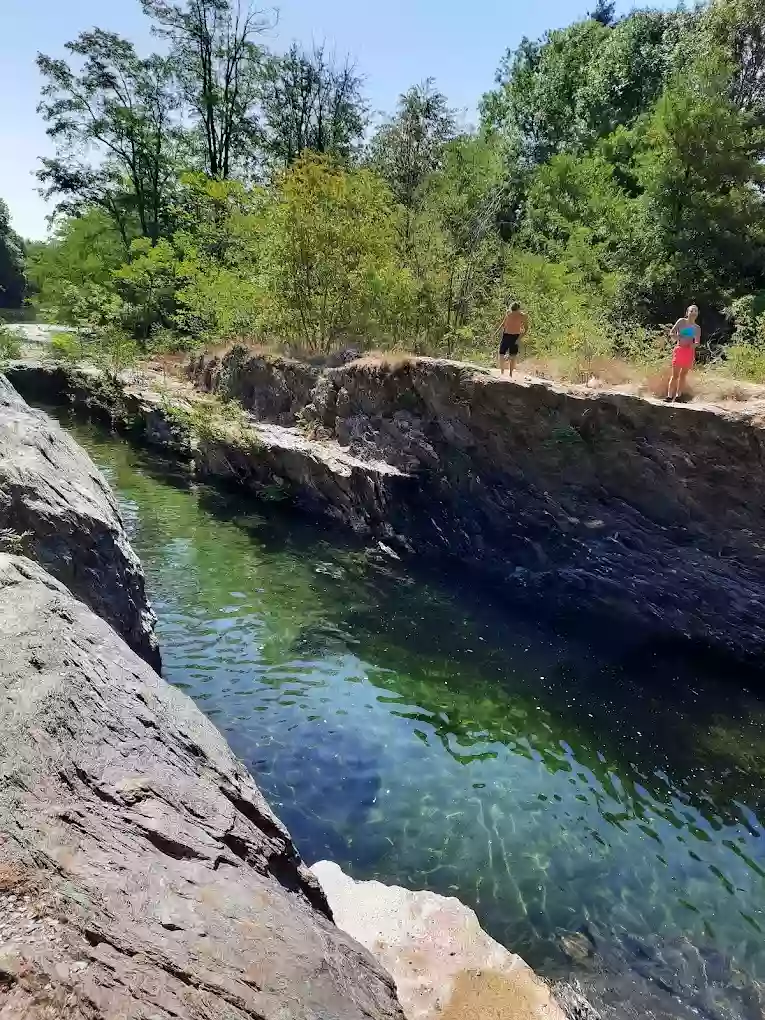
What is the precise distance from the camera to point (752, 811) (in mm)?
6836

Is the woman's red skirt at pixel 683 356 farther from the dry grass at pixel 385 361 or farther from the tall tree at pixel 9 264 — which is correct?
the tall tree at pixel 9 264

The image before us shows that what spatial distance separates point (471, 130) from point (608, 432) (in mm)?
17062

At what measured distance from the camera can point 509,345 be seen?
1261 cm

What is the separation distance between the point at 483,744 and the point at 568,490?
5.80 meters

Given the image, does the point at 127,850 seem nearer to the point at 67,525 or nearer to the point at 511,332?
the point at 67,525

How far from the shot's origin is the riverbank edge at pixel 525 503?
10.6m

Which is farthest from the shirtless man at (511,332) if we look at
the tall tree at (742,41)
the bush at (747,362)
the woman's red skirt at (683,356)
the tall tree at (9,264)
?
the tall tree at (9,264)

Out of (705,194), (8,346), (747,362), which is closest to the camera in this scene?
(747,362)

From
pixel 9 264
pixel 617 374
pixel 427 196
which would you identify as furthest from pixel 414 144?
pixel 9 264

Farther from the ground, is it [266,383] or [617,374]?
[617,374]

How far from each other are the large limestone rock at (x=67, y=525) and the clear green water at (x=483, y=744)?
1.71 metres

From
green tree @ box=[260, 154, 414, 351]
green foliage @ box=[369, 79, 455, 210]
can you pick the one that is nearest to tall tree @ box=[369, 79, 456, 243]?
green foliage @ box=[369, 79, 455, 210]

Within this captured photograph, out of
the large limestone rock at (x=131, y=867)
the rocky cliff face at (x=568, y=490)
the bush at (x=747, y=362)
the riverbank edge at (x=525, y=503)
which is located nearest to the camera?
the large limestone rock at (x=131, y=867)

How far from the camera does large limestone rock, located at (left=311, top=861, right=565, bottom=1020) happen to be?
4141 mm
